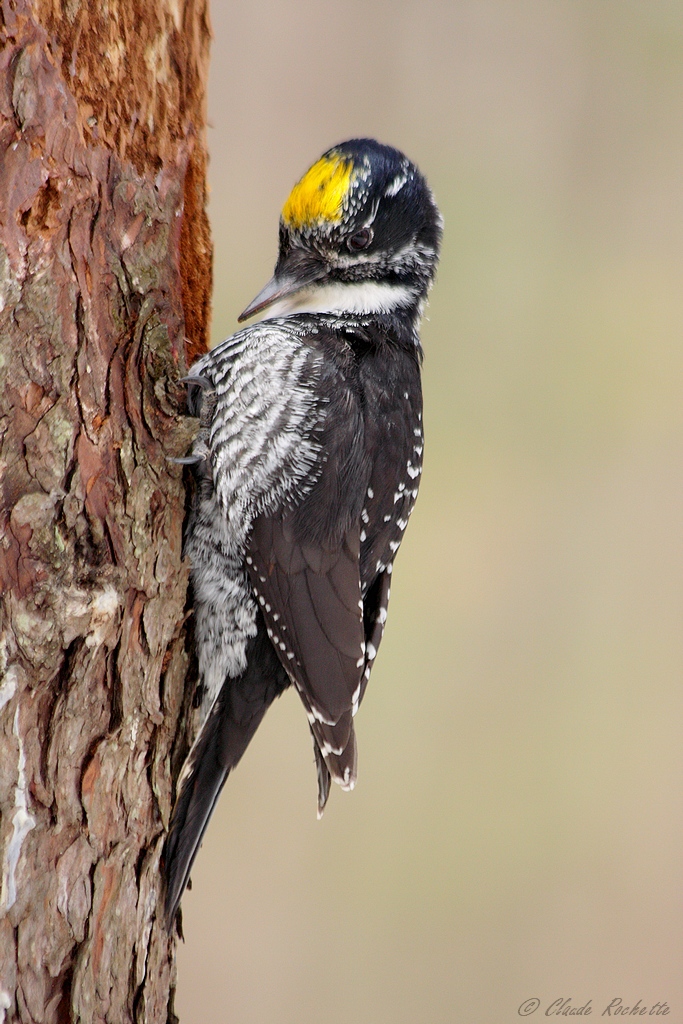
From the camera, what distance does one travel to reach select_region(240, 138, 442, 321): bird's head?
2.42 m

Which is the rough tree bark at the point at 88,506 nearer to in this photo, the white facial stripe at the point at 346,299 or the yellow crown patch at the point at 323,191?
the yellow crown patch at the point at 323,191

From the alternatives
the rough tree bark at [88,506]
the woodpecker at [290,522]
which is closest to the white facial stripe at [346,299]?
the woodpecker at [290,522]

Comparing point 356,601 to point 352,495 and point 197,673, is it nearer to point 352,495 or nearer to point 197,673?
point 352,495

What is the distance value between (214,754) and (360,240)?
4.52 feet

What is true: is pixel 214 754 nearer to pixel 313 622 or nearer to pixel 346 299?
pixel 313 622

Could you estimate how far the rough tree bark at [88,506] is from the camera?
69.0 inches

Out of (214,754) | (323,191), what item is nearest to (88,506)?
(214,754)

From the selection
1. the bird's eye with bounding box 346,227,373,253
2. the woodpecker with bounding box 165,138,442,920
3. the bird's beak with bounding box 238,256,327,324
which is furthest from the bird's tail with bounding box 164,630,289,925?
the bird's eye with bounding box 346,227,373,253

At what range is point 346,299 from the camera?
101 inches

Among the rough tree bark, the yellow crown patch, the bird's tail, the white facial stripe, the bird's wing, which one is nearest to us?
the rough tree bark

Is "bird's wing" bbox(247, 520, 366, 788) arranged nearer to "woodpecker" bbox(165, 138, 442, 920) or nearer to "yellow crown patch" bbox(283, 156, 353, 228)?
"woodpecker" bbox(165, 138, 442, 920)

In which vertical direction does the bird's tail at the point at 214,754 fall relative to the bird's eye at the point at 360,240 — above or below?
below

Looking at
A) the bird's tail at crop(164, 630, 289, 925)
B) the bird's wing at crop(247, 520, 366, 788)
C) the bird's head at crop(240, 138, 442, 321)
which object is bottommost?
the bird's tail at crop(164, 630, 289, 925)

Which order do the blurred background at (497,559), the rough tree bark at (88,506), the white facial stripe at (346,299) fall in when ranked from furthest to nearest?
the blurred background at (497,559)
the white facial stripe at (346,299)
the rough tree bark at (88,506)
